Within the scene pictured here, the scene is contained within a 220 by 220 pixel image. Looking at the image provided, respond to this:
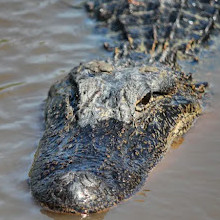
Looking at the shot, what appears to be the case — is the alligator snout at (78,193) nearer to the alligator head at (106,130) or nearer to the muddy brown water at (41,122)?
the alligator head at (106,130)

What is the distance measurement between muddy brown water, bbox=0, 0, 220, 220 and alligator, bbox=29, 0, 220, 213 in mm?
152

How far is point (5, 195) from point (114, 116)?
3.87 feet

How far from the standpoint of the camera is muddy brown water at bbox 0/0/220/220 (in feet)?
12.8

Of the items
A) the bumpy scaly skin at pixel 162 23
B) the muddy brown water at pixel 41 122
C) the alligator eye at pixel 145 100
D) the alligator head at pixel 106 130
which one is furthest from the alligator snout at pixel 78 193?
the bumpy scaly skin at pixel 162 23

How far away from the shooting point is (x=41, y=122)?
540 centimetres

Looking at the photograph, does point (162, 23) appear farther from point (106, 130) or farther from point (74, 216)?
point (74, 216)

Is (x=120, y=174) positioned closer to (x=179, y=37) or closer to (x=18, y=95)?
(x=18, y=95)

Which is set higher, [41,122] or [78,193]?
[78,193]

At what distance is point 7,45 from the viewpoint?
7.22m

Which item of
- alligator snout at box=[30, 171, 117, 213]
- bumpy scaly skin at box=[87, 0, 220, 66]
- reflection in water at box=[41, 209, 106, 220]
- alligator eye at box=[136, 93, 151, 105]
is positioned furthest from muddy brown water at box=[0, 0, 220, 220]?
alligator eye at box=[136, 93, 151, 105]

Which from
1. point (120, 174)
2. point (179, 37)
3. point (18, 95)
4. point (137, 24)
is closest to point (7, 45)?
point (18, 95)

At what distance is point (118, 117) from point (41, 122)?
1298mm

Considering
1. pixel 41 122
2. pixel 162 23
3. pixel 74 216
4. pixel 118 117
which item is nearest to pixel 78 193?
pixel 74 216

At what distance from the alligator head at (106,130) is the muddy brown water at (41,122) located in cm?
16
